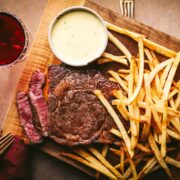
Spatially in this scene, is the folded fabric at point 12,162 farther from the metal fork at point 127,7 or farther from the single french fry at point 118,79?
the metal fork at point 127,7

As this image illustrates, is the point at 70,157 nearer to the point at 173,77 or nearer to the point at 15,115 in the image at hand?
the point at 15,115

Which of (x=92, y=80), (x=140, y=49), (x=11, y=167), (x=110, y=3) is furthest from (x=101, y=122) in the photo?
(x=110, y=3)

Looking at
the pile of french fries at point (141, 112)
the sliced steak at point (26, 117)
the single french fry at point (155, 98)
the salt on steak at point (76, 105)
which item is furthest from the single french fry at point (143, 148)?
the sliced steak at point (26, 117)

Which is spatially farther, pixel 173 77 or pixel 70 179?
pixel 70 179

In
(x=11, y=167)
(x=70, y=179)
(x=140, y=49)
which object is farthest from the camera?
(x=70, y=179)

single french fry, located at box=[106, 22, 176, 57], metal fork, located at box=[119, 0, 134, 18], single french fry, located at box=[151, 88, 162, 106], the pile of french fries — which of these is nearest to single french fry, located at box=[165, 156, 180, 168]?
the pile of french fries

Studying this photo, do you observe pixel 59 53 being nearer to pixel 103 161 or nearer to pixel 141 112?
pixel 141 112
